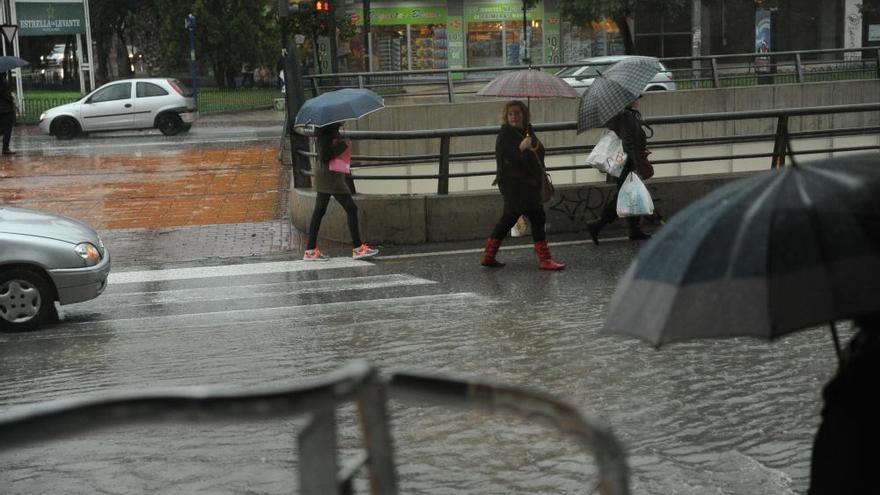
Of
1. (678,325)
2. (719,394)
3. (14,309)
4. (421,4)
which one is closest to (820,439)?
(678,325)

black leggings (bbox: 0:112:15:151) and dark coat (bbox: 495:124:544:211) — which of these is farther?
black leggings (bbox: 0:112:15:151)

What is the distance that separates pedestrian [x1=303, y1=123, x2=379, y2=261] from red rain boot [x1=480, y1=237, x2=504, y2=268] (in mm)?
1564

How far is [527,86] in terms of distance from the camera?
1280 cm

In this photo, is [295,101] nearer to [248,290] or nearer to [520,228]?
[520,228]

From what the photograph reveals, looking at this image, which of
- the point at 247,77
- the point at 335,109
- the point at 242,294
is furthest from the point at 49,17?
the point at 242,294

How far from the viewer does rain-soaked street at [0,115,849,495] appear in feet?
19.5

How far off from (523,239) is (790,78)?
17723mm

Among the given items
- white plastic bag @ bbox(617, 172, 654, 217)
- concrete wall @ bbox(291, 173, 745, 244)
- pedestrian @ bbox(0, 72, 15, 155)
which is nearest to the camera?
white plastic bag @ bbox(617, 172, 654, 217)

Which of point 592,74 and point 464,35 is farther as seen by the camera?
point 464,35

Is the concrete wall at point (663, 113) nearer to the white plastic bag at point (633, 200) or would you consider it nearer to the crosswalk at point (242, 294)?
the crosswalk at point (242, 294)

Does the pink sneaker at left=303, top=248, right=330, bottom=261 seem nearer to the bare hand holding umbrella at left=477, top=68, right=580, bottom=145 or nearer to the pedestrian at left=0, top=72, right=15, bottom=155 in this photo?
the bare hand holding umbrella at left=477, top=68, right=580, bottom=145

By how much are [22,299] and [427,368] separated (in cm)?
411

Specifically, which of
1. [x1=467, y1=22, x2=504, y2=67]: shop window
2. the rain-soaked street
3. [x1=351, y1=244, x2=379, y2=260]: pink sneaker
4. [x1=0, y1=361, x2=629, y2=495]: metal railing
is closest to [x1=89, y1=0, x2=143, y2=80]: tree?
[x1=467, y1=22, x2=504, y2=67]: shop window

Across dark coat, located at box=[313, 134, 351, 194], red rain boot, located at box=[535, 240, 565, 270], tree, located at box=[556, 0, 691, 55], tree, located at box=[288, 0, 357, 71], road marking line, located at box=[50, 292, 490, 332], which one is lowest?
road marking line, located at box=[50, 292, 490, 332]
